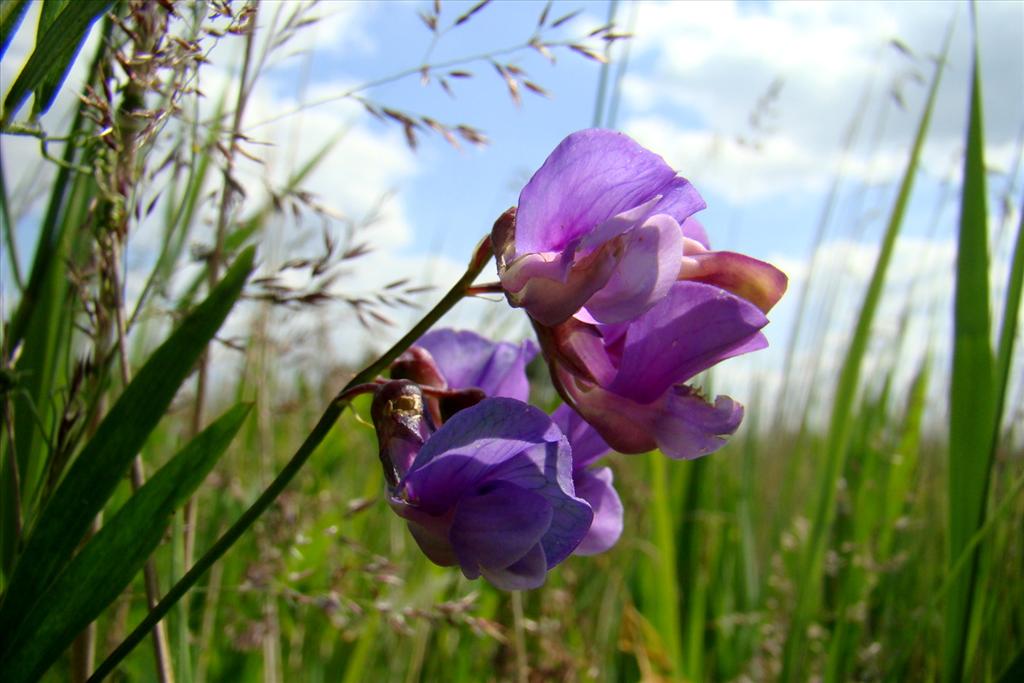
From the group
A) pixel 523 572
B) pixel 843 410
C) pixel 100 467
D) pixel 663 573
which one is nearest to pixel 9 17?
pixel 100 467

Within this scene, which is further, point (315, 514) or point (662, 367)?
point (315, 514)

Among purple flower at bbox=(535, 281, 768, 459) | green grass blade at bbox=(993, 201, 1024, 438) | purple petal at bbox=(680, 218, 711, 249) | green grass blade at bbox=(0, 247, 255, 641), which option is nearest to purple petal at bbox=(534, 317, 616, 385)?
purple flower at bbox=(535, 281, 768, 459)

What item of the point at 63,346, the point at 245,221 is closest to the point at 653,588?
the point at 245,221

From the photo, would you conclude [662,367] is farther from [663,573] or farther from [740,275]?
[663,573]

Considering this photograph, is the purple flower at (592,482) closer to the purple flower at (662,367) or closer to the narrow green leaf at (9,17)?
the purple flower at (662,367)

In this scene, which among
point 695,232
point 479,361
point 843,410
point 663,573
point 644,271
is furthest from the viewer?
point 663,573

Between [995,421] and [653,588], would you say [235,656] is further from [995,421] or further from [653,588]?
[995,421]

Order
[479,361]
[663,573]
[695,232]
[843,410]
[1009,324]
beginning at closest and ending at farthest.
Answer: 1. [695,232]
2. [479,361]
3. [1009,324]
4. [843,410]
5. [663,573]

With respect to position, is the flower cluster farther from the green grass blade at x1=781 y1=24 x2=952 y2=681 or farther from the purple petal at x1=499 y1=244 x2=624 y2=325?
the green grass blade at x1=781 y1=24 x2=952 y2=681
